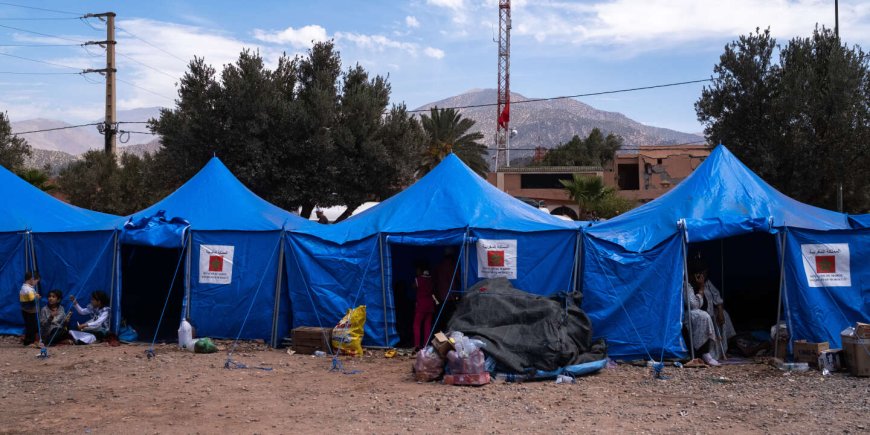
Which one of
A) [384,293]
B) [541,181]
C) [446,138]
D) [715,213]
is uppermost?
[446,138]

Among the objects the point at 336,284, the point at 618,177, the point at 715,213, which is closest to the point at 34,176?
the point at 336,284

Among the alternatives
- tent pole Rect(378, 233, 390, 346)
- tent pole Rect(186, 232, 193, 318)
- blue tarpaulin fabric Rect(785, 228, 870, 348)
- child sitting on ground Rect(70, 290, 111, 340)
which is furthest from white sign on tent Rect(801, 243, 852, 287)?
child sitting on ground Rect(70, 290, 111, 340)

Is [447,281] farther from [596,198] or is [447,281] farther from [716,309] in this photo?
[596,198]

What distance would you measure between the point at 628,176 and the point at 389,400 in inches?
1785

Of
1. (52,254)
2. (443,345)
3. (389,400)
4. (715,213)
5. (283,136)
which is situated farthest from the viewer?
(283,136)

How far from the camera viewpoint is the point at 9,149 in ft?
85.3

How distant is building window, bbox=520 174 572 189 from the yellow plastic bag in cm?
3877

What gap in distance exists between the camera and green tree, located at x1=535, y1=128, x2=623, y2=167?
58594 millimetres

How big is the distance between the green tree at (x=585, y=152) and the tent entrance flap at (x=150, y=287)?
46036mm

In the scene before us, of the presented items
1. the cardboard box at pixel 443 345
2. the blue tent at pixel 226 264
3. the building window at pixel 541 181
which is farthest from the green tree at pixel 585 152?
the cardboard box at pixel 443 345

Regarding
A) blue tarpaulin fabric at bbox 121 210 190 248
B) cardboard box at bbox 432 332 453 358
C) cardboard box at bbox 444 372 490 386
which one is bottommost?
cardboard box at bbox 444 372 490 386

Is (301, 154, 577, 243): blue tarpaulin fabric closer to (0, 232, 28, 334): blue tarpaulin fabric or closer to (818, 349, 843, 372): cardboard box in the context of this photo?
(818, 349, 843, 372): cardboard box

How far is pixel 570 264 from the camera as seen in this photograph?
11.0 m

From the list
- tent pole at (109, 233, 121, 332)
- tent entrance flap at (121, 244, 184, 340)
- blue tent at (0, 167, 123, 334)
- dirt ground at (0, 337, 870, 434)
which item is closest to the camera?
dirt ground at (0, 337, 870, 434)
